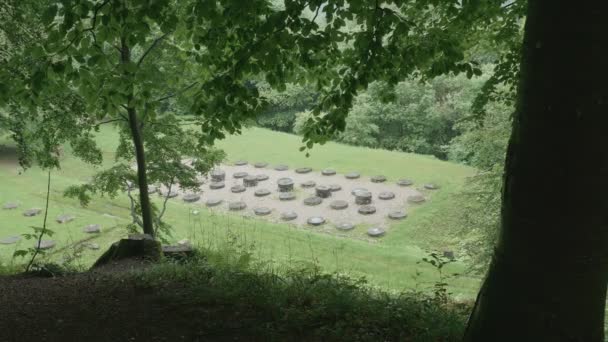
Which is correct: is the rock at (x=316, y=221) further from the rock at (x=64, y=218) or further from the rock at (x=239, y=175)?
the rock at (x=64, y=218)

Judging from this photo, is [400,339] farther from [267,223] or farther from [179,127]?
[267,223]

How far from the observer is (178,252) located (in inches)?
321

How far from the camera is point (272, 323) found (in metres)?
3.63

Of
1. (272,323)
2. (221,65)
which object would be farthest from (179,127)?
(272,323)

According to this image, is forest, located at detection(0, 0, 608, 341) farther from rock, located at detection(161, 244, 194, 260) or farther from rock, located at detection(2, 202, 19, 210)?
rock, located at detection(2, 202, 19, 210)

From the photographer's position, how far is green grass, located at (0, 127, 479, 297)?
1930 centimetres

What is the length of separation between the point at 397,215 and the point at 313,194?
21.0 ft

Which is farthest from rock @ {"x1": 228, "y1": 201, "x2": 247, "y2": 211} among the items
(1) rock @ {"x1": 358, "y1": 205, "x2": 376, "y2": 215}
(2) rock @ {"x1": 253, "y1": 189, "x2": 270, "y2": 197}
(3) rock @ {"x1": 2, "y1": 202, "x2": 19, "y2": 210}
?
(3) rock @ {"x1": 2, "y1": 202, "x2": 19, "y2": 210}

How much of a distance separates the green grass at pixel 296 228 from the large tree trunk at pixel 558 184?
343 inches

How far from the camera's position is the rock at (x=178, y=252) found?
792 centimetres

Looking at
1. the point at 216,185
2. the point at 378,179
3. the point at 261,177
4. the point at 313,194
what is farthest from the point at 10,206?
the point at 378,179

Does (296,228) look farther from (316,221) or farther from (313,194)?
(313,194)

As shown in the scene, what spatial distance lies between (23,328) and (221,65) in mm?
2765

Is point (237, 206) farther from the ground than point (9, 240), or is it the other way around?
point (237, 206)
